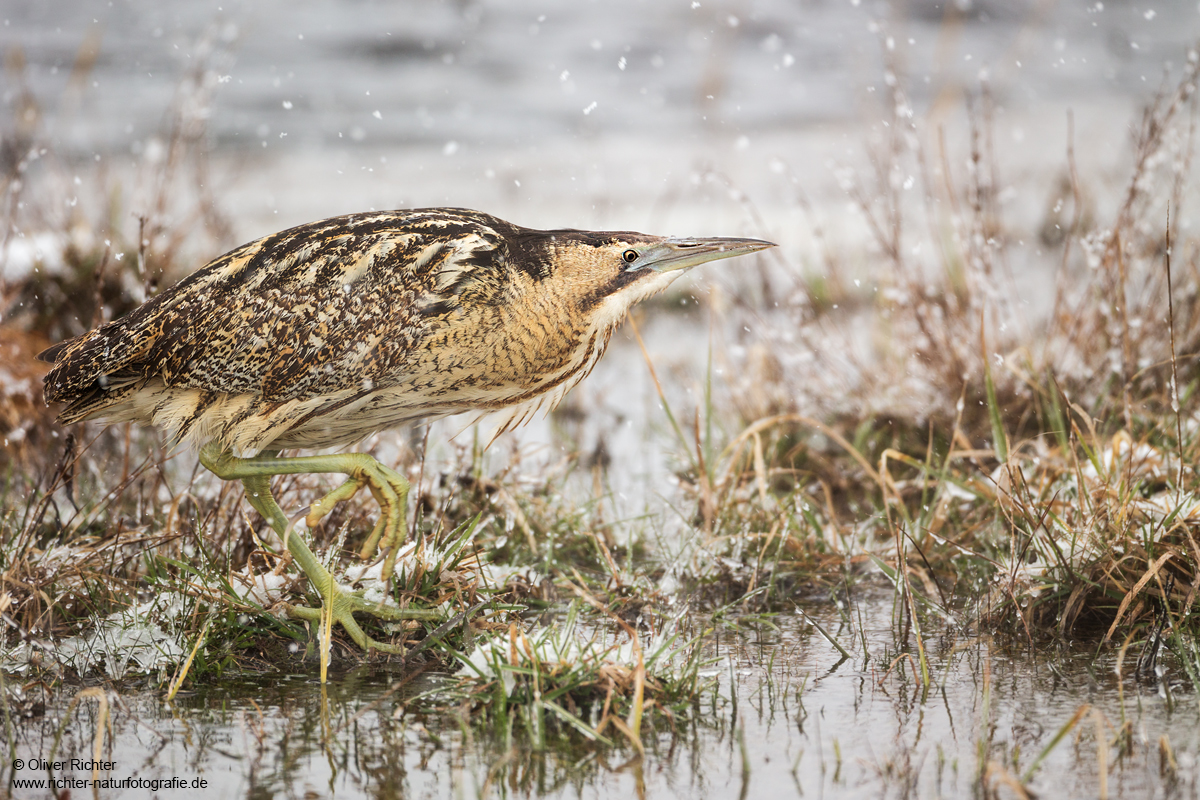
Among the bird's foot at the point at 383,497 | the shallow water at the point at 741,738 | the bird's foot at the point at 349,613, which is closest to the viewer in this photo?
the shallow water at the point at 741,738

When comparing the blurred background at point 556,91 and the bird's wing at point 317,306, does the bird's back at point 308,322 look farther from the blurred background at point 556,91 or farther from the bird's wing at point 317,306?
the blurred background at point 556,91

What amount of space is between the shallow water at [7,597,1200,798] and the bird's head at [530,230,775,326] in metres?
0.85

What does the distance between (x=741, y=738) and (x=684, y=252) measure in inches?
46.0

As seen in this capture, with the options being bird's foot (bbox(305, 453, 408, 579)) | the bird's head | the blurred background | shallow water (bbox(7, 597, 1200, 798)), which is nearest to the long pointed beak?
the bird's head

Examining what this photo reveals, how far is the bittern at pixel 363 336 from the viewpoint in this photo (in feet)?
9.08

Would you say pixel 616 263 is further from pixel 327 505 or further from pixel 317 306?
pixel 327 505

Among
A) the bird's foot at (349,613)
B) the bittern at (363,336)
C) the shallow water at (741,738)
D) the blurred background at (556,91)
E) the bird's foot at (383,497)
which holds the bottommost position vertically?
the shallow water at (741,738)

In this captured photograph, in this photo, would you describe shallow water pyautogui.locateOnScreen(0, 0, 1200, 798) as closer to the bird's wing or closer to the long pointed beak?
the bird's wing

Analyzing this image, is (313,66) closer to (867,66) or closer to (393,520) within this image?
(867,66)

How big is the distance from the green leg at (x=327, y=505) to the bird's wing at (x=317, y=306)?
0.17 metres

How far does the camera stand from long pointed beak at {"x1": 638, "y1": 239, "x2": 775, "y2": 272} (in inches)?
114

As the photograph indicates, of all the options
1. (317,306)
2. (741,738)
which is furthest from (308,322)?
(741,738)

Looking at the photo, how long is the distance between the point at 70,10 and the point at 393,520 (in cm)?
1122

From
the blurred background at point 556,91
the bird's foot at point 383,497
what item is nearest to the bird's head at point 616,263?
the bird's foot at point 383,497
